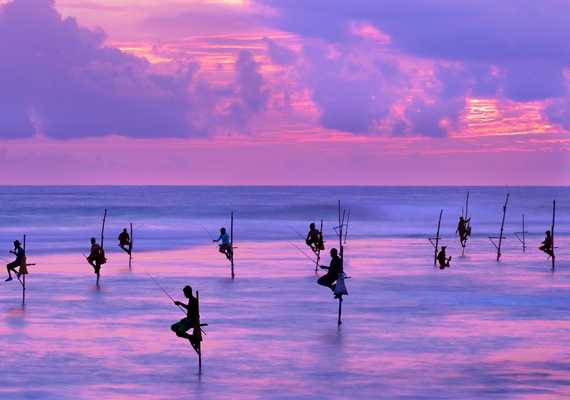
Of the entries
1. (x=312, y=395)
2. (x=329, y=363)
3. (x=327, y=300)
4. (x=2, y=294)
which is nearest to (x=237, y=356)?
(x=329, y=363)

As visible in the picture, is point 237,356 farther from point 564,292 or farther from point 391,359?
point 564,292

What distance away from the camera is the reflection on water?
17.7 m

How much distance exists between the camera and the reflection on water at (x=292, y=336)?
17.7 meters

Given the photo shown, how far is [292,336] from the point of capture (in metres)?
22.5

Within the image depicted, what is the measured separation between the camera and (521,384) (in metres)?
17.8

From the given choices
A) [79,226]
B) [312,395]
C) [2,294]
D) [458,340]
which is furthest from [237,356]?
[79,226]

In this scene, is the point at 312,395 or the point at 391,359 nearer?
the point at 312,395

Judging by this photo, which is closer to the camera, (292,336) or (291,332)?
(292,336)

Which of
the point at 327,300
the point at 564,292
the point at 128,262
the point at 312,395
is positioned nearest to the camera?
the point at 312,395

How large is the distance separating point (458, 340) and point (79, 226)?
66.8 m

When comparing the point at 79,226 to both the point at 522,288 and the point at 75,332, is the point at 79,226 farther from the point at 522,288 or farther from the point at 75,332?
the point at 75,332

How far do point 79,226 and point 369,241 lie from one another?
34080 millimetres

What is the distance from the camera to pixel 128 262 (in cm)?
4197

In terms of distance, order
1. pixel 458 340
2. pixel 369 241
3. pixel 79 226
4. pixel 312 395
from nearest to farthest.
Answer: pixel 312 395
pixel 458 340
pixel 369 241
pixel 79 226
